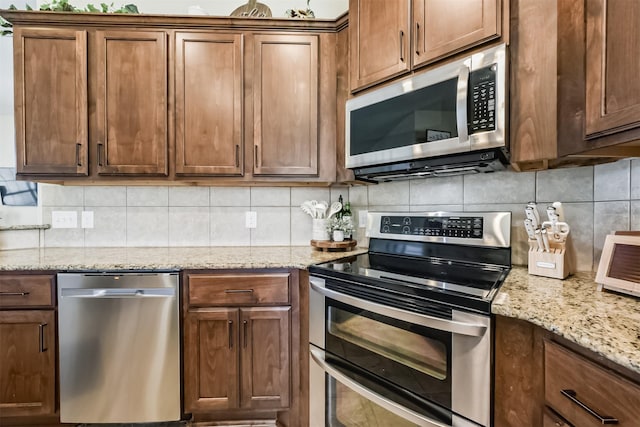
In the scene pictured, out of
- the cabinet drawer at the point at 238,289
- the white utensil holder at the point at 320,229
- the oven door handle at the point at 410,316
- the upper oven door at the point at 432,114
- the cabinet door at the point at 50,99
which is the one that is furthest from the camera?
the white utensil holder at the point at 320,229

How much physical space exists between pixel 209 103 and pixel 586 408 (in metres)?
2.01

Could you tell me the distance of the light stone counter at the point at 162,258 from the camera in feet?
5.08

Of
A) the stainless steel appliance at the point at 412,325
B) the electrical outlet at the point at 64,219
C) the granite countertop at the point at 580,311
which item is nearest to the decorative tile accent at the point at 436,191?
the stainless steel appliance at the point at 412,325

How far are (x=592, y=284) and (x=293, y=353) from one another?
1285 mm

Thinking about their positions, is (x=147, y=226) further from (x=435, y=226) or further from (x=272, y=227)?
(x=435, y=226)

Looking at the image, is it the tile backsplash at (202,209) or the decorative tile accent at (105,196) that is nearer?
the tile backsplash at (202,209)

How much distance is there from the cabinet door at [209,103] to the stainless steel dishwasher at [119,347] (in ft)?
2.27

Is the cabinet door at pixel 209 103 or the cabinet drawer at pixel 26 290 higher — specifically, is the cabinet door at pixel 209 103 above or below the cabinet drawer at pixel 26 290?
above

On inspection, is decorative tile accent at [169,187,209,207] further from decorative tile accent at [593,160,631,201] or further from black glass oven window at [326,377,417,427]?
decorative tile accent at [593,160,631,201]

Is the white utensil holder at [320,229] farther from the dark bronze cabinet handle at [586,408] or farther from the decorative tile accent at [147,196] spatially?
the dark bronze cabinet handle at [586,408]

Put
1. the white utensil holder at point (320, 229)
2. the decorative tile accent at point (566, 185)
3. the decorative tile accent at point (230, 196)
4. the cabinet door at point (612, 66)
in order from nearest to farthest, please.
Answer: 1. the cabinet door at point (612, 66)
2. the decorative tile accent at point (566, 185)
3. the white utensil holder at point (320, 229)
4. the decorative tile accent at point (230, 196)

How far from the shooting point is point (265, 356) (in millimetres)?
1592

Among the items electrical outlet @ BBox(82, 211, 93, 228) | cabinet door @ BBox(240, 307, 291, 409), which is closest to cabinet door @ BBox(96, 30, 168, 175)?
electrical outlet @ BBox(82, 211, 93, 228)

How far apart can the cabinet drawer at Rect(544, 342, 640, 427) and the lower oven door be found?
0.17 metres
